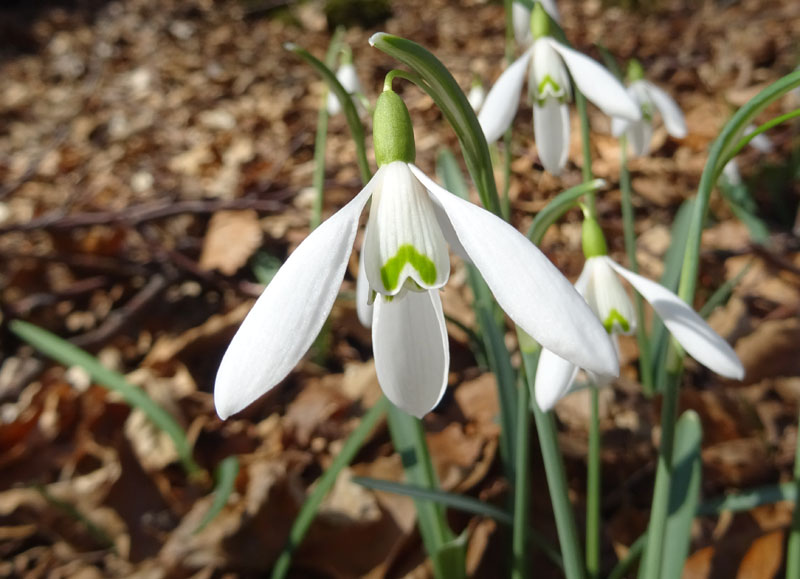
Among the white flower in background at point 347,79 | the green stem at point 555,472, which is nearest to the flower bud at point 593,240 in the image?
the green stem at point 555,472

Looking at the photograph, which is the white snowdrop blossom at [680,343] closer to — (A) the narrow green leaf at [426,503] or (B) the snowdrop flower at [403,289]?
(B) the snowdrop flower at [403,289]

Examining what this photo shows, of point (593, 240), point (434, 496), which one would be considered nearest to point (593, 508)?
point (434, 496)

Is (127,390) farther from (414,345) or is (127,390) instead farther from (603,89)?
(603,89)

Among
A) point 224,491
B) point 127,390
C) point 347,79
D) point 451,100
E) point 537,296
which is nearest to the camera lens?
point 537,296

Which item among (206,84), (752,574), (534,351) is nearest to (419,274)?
(534,351)

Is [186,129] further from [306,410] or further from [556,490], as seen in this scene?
[556,490]

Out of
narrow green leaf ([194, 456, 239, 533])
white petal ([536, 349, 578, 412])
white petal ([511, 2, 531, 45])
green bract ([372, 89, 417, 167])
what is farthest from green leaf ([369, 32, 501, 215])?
white petal ([511, 2, 531, 45])
